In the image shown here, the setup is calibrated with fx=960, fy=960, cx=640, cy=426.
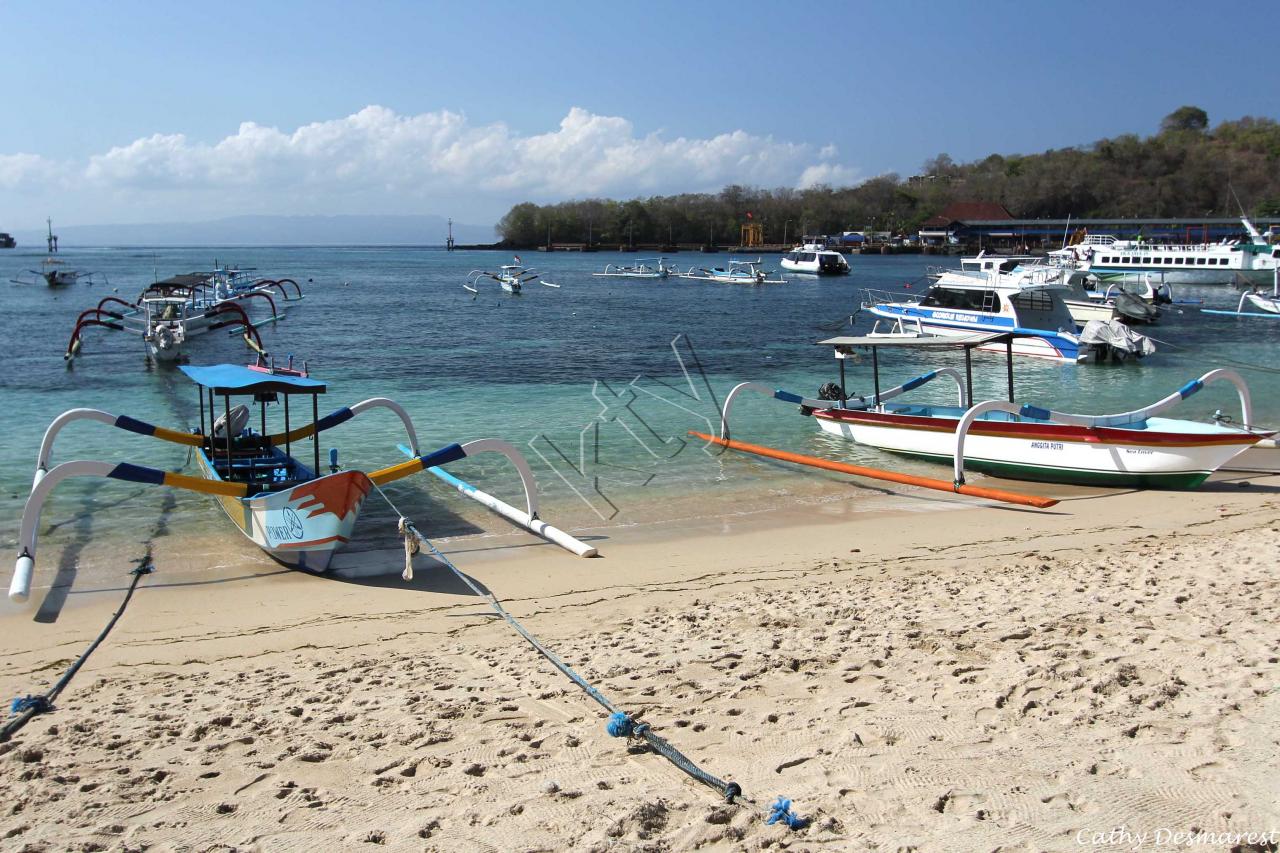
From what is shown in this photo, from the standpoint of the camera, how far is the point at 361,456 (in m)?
16.0

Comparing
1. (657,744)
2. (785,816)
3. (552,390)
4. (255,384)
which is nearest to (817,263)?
(552,390)

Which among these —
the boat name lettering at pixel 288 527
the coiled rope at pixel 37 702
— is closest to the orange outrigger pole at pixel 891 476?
the boat name lettering at pixel 288 527

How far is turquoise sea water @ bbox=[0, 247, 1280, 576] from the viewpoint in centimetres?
1323

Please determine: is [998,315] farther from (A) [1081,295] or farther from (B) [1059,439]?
(B) [1059,439]

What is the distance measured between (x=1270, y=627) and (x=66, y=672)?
857 centimetres

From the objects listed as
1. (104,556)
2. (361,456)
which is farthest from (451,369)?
(104,556)

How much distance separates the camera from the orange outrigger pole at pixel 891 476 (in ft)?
39.7

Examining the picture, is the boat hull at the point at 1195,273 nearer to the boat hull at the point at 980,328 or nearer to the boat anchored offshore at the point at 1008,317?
the boat anchored offshore at the point at 1008,317

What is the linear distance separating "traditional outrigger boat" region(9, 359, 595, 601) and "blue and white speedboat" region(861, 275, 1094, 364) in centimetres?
2209

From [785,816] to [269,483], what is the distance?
859 centimetres

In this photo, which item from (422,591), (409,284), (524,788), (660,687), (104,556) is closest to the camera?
(524,788)

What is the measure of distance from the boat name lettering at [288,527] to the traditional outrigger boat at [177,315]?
11.3m

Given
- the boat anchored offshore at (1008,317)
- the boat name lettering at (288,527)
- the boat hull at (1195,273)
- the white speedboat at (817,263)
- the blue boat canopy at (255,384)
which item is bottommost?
the boat name lettering at (288,527)

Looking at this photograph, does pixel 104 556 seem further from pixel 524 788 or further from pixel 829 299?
pixel 829 299
